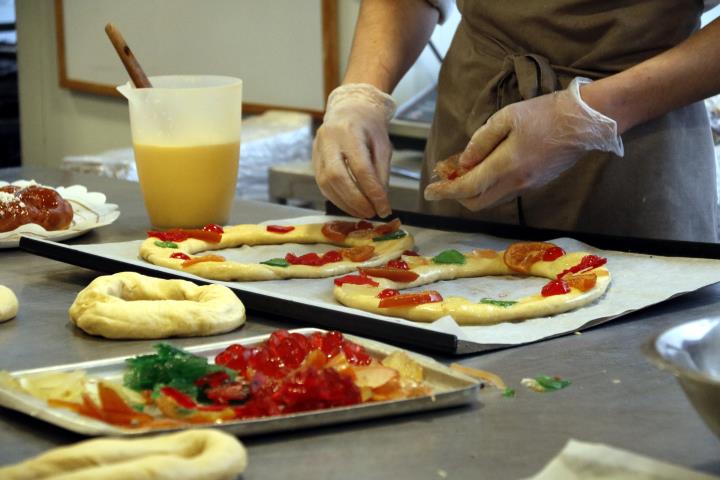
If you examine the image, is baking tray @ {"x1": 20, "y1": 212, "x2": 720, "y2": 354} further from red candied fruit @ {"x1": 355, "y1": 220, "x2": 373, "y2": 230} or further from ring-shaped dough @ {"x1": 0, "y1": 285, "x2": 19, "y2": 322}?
ring-shaped dough @ {"x1": 0, "y1": 285, "x2": 19, "y2": 322}

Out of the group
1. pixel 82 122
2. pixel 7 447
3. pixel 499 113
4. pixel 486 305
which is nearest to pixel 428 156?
pixel 499 113

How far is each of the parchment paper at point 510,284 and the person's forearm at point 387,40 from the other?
1.43 ft

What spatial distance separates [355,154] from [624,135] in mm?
560

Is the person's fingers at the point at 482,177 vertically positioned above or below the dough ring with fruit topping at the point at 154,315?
above

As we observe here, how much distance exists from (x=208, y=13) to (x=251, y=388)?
4202 mm

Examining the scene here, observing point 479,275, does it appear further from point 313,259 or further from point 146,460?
point 146,460

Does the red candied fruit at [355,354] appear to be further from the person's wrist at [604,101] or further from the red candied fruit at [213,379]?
the person's wrist at [604,101]

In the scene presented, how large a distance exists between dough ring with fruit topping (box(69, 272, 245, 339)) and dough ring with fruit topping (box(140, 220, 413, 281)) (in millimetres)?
273

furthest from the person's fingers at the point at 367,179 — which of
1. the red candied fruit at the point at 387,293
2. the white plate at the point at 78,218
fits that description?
the white plate at the point at 78,218

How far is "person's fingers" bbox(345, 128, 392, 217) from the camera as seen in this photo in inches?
85.4

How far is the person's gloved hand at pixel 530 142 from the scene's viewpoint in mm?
1944

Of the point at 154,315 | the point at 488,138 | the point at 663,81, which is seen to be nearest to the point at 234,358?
the point at 154,315

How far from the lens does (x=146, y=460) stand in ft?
3.07

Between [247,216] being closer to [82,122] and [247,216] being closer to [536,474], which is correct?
[536,474]
